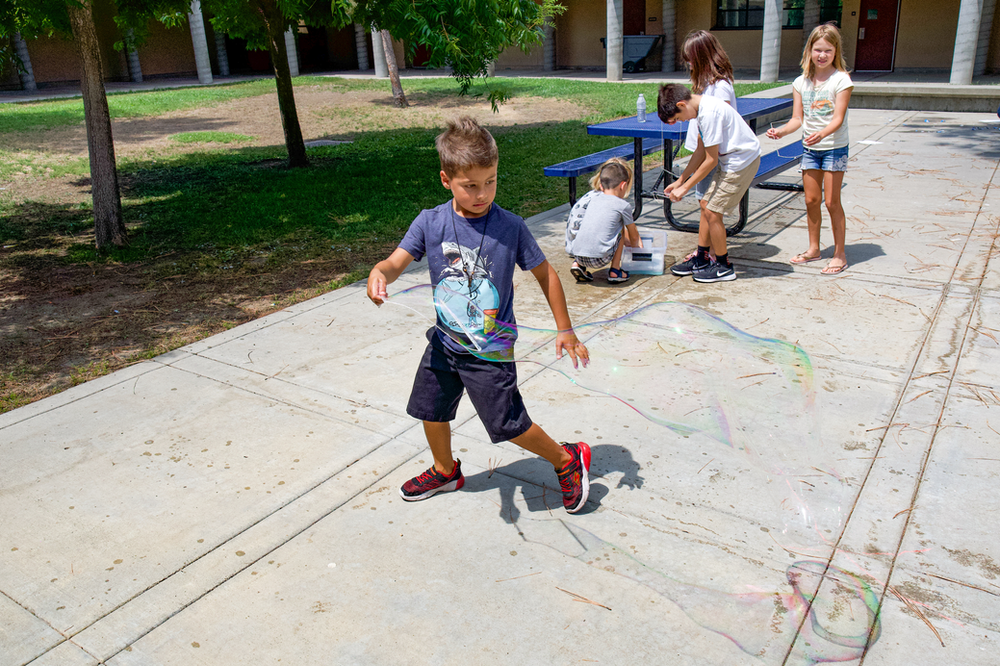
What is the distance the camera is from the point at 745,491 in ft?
11.1

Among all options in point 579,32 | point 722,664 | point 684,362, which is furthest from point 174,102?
point 722,664

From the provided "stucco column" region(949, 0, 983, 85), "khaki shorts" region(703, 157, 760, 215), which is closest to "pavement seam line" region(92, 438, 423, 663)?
"khaki shorts" region(703, 157, 760, 215)

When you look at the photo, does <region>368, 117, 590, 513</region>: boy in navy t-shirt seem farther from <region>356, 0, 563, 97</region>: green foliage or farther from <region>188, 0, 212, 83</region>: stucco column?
<region>188, 0, 212, 83</region>: stucco column

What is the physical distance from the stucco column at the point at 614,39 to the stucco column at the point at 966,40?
9069 mm

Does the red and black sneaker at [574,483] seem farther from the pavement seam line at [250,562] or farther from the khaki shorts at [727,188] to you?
the khaki shorts at [727,188]

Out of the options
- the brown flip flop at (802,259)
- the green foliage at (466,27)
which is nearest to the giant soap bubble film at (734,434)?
the brown flip flop at (802,259)

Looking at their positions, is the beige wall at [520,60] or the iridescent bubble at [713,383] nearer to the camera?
the iridescent bubble at [713,383]

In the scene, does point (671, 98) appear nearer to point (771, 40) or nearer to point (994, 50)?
point (771, 40)

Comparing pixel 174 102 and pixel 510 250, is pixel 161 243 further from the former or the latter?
pixel 174 102

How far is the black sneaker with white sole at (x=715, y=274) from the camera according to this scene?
5.93 metres

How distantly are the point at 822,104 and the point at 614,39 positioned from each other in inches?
764

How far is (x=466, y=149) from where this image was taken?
9.24 feet

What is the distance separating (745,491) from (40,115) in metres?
21.8

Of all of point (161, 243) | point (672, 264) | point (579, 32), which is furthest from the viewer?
point (579, 32)
